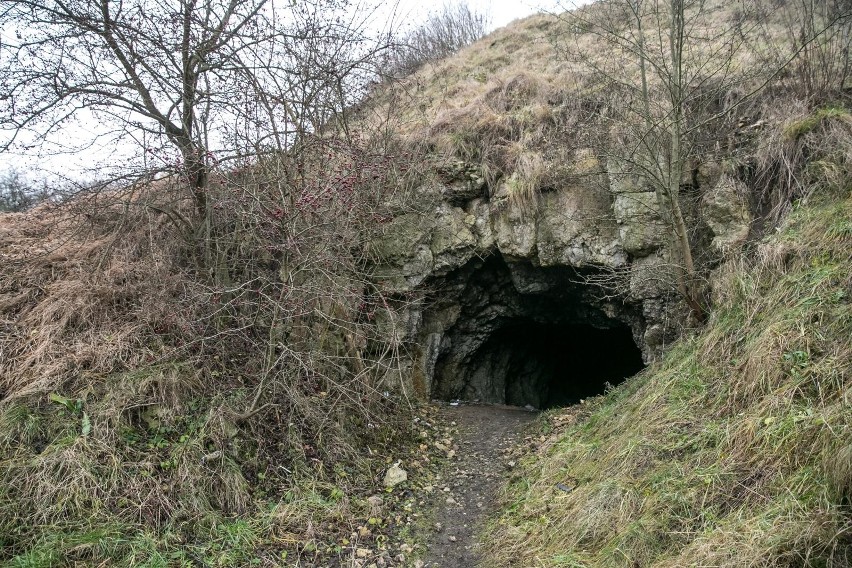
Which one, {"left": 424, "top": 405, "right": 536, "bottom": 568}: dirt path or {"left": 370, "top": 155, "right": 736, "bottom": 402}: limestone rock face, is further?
{"left": 370, "top": 155, "right": 736, "bottom": 402}: limestone rock face

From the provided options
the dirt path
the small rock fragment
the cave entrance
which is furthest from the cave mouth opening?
the small rock fragment

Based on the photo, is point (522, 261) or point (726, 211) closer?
point (726, 211)

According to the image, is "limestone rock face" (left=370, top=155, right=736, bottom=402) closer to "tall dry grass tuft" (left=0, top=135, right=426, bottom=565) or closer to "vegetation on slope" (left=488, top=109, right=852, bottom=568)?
"tall dry grass tuft" (left=0, top=135, right=426, bottom=565)

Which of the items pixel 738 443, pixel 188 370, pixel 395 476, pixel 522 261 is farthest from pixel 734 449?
pixel 188 370

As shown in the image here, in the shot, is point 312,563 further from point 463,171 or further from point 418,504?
point 463,171

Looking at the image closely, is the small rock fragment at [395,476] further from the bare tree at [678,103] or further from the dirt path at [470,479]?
the bare tree at [678,103]

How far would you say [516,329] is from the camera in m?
9.30

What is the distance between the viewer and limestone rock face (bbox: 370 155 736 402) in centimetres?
628

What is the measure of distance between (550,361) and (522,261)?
12.4ft

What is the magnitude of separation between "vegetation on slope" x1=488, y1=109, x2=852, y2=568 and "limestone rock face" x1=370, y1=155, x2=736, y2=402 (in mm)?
1064

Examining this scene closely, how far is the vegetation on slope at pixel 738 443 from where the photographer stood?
2.79 m

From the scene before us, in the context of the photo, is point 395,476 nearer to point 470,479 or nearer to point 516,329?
point 470,479

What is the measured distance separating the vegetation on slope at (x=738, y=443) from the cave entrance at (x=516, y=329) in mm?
2464

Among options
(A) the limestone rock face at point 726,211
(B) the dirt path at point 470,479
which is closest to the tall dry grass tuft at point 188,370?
(B) the dirt path at point 470,479
